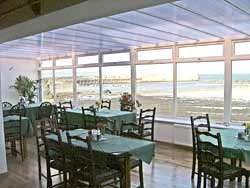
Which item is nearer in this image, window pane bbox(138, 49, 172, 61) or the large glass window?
window pane bbox(138, 49, 172, 61)

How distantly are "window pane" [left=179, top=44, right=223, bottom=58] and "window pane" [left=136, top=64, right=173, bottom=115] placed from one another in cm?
52

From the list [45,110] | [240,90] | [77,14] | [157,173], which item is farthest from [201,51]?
[45,110]

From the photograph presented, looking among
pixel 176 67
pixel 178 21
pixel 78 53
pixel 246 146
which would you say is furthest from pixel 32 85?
pixel 246 146

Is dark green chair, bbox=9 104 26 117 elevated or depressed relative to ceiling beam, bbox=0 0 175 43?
depressed

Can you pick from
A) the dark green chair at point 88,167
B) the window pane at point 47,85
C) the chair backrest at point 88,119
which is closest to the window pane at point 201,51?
the chair backrest at point 88,119

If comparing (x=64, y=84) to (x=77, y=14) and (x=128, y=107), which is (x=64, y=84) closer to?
(x=128, y=107)

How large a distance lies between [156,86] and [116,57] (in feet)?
5.29

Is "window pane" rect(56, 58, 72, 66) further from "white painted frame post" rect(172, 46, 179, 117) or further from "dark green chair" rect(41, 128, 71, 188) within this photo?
"dark green chair" rect(41, 128, 71, 188)

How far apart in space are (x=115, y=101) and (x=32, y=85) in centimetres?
371

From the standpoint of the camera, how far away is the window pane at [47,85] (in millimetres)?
11071

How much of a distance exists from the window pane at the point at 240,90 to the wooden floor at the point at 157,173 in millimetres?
1376

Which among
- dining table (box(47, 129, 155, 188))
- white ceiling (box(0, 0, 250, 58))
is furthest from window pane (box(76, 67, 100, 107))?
dining table (box(47, 129, 155, 188))

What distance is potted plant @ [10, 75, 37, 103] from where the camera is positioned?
10.3 m

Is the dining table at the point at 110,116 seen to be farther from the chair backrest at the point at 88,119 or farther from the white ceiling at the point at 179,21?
the white ceiling at the point at 179,21
